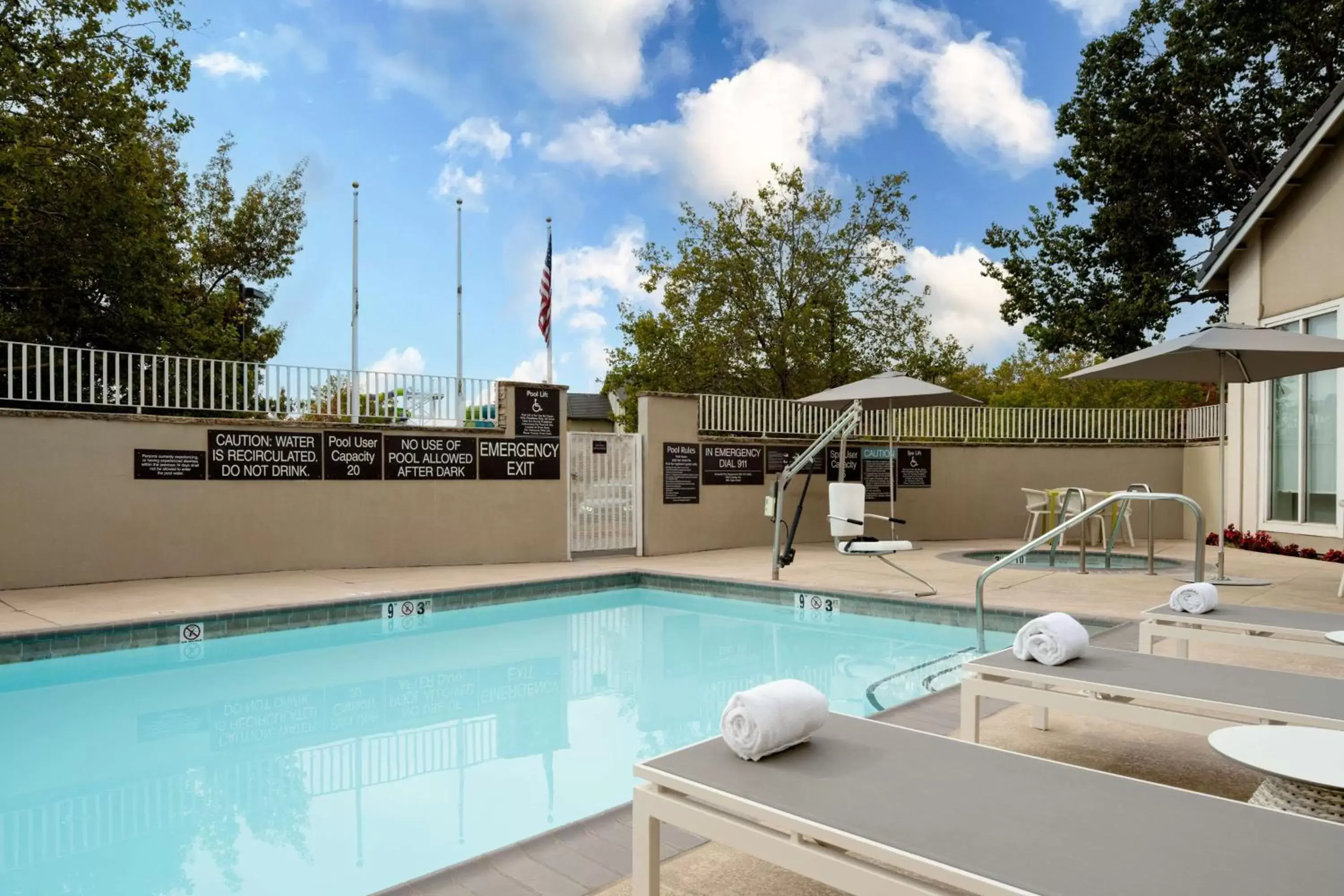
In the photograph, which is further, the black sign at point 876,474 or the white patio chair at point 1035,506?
the black sign at point 876,474

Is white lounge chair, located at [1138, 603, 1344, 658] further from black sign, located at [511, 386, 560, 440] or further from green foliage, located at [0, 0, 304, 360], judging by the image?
green foliage, located at [0, 0, 304, 360]

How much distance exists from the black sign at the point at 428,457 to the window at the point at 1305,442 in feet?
31.5

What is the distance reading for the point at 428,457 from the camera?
32.7 feet

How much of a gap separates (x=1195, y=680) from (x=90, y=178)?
1708cm

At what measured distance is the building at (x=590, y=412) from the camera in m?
39.2

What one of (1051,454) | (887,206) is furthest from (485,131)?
(1051,454)

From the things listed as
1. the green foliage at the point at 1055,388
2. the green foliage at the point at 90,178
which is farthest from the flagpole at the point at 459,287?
the green foliage at the point at 1055,388

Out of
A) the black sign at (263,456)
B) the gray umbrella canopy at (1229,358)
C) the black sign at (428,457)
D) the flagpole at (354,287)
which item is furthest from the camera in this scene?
the flagpole at (354,287)

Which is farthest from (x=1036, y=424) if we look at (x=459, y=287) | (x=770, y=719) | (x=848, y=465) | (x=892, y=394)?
(x=770, y=719)

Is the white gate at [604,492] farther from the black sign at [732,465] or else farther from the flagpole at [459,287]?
the flagpole at [459,287]

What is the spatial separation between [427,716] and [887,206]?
17.8m

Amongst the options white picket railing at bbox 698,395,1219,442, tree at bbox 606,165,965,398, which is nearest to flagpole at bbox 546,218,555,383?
white picket railing at bbox 698,395,1219,442

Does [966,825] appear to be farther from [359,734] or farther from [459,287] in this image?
[459,287]

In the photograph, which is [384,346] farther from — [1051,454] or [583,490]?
[1051,454]
